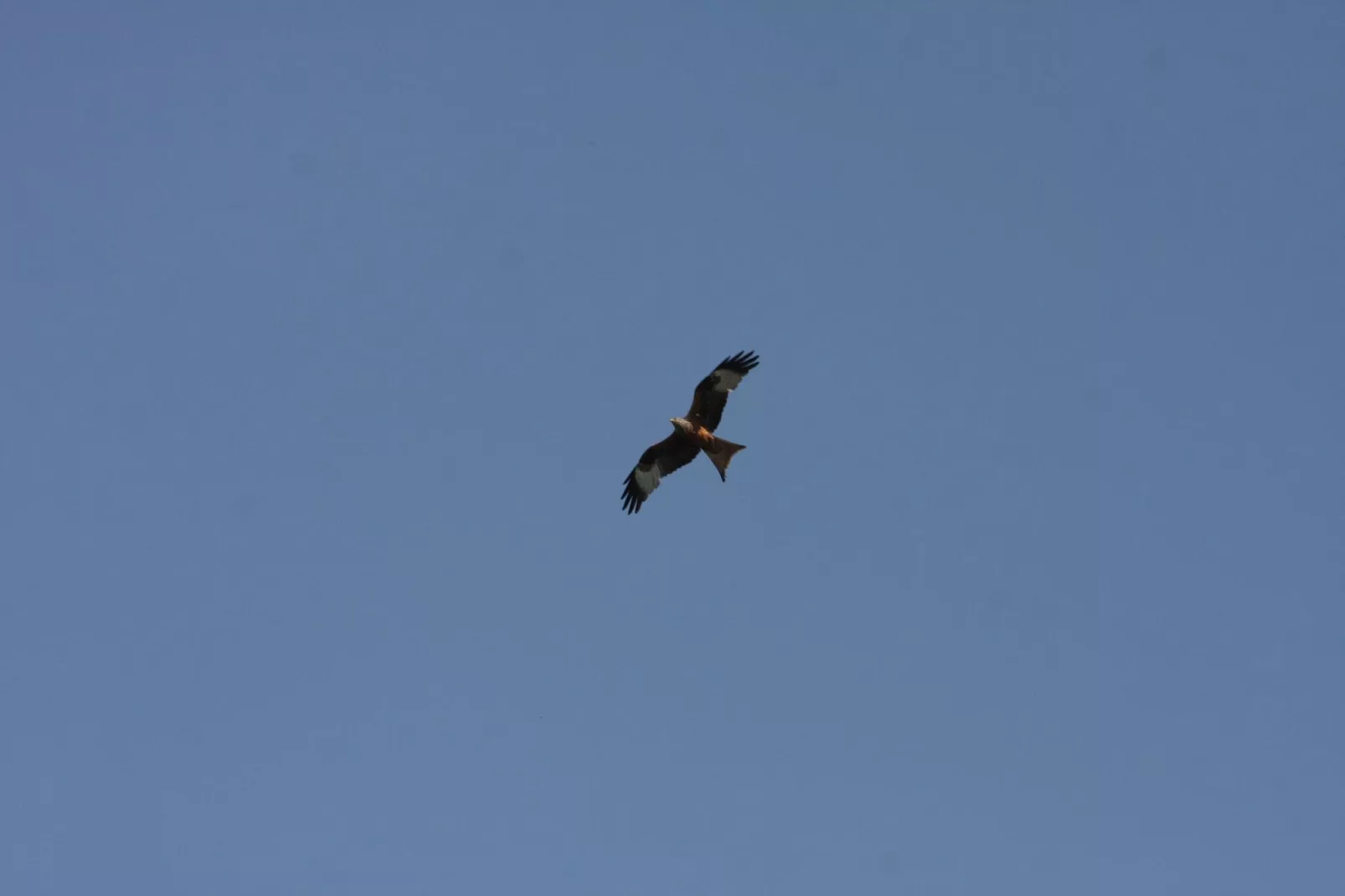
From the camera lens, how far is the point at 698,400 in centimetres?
2595

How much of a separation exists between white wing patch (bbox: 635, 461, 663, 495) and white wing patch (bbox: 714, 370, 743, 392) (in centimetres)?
231

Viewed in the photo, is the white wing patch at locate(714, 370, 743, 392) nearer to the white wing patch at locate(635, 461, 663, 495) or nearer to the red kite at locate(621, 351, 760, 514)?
the red kite at locate(621, 351, 760, 514)

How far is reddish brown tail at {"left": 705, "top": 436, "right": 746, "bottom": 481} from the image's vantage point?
25812 mm

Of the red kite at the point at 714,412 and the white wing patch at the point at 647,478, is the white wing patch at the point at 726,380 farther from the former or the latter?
the white wing patch at the point at 647,478

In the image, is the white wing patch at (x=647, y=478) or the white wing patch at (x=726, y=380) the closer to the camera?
the white wing patch at (x=726, y=380)

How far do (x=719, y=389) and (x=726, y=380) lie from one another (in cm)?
18

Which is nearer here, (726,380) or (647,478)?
(726,380)

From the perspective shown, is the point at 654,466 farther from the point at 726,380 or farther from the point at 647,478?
the point at 726,380

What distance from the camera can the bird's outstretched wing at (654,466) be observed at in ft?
89.0

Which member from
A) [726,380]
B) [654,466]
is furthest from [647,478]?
[726,380]

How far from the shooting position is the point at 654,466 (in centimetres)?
2758

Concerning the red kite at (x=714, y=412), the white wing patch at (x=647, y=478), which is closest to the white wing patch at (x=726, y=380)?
the red kite at (x=714, y=412)

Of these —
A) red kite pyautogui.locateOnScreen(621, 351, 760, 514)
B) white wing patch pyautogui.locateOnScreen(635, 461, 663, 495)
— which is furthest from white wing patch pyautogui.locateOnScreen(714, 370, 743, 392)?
white wing patch pyautogui.locateOnScreen(635, 461, 663, 495)

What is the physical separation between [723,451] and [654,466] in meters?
2.04
